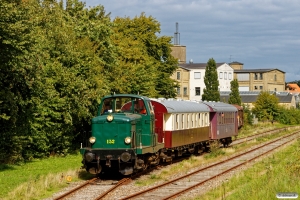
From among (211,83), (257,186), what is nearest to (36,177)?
(257,186)

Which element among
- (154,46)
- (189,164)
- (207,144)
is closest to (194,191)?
(189,164)

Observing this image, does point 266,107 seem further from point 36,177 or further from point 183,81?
point 36,177

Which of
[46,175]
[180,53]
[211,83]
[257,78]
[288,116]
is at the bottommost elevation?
[46,175]

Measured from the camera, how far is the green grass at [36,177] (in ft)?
60.3

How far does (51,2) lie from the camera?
40438 mm

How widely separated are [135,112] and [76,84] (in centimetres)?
917

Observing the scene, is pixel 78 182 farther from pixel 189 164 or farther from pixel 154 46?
pixel 154 46

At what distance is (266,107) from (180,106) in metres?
56.0

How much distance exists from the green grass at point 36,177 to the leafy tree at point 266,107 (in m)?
55.0

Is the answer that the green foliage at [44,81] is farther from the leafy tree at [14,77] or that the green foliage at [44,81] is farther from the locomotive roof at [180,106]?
the locomotive roof at [180,106]

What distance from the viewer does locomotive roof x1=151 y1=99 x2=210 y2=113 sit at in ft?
88.5

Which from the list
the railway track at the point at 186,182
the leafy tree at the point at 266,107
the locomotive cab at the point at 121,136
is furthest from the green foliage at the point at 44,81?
the leafy tree at the point at 266,107

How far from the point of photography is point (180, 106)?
97.0 feet

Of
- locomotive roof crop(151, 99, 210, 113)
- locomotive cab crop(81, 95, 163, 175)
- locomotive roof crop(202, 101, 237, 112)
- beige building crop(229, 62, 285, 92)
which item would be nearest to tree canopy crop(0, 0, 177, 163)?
locomotive cab crop(81, 95, 163, 175)
